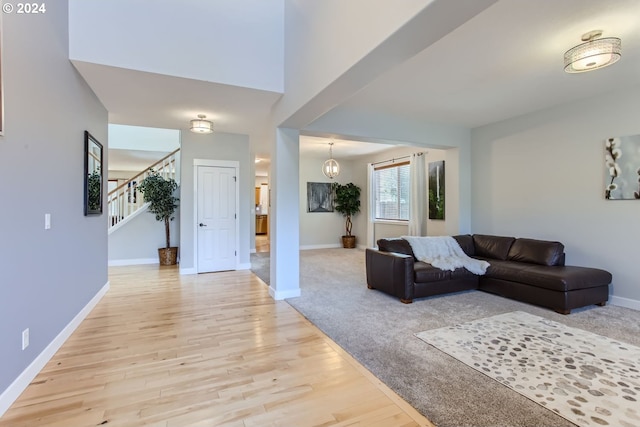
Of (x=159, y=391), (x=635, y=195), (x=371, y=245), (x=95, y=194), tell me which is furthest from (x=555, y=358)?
(x=371, y=245)

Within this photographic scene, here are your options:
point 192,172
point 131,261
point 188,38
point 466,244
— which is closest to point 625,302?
point 466,244

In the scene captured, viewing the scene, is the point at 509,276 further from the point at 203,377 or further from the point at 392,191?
the point at 392,191

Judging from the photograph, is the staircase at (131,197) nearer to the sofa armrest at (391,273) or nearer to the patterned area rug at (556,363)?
the sofa armrest at (391,273)

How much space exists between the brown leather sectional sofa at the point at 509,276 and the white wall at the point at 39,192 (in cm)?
353

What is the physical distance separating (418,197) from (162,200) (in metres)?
5.32

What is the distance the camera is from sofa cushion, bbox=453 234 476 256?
4980 mm

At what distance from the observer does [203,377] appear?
7.14ft

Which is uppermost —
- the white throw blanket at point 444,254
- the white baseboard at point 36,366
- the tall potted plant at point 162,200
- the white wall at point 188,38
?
the white wall at point 188,38

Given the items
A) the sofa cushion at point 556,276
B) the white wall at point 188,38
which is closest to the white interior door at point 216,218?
the white wall at point 188,38

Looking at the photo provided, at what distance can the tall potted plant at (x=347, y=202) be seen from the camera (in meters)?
8.80

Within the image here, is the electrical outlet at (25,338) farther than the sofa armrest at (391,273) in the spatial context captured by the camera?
No

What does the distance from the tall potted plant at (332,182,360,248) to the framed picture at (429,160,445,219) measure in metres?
2.85

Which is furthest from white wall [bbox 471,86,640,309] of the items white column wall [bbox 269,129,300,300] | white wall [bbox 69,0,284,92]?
white wall [bbox 69,0,284,92]

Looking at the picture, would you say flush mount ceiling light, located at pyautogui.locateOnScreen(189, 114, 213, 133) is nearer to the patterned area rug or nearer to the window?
the patterned area rug
